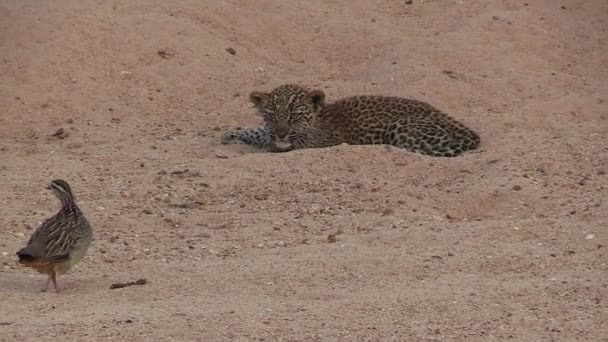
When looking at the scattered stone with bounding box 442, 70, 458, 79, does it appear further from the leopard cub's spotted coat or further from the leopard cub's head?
the leopard cub's head

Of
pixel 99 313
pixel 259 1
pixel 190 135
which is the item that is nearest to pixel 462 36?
pixel 259 1

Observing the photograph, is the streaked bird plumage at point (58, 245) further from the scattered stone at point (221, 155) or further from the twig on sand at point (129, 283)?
the scattered stone at point (221, 155)

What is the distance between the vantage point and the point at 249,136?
40.1 ft

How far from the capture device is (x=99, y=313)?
7.70m

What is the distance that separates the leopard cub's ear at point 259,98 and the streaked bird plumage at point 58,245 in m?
3.80

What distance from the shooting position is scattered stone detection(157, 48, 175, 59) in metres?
13.6

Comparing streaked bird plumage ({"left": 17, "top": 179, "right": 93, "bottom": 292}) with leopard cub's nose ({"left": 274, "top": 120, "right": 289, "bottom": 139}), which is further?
leopard cub's nose ({"left": 274, "top": 120, "right": 289, "bottom": 139})

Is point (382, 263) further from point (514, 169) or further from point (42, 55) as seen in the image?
point (42, 55)

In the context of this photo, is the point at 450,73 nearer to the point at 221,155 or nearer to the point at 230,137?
the point at 230,137

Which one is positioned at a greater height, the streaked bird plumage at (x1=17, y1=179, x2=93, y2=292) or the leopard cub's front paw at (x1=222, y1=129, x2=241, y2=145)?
the streaked bird plumage at (x1=17, y1=179, x2=93, y2=292)

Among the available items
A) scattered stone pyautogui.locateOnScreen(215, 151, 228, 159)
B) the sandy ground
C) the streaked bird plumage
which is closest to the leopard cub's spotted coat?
the sandy ground

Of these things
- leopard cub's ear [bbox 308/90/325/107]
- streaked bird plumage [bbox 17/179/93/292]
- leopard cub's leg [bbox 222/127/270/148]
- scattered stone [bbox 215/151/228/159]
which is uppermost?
streaked bird plumage [bbox 17/179/93/292]

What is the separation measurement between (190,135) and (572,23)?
4768 mm

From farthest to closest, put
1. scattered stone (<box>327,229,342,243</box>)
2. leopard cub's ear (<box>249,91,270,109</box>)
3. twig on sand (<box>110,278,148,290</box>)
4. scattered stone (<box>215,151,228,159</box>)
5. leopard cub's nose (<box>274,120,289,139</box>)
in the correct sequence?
leopard cub's ear (<box>249,91,270,109</box>)
leopard cub's nose (<box>274,120,289,139</box>)
scattered stone (<box>215,151,228,159</box>)
scattered stone (<box>327,229,342,243</box>)
twig on sand (<box>110,278,148,290</box>)
